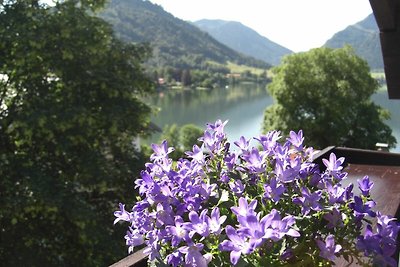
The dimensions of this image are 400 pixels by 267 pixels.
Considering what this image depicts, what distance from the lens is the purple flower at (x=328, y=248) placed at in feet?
2.28

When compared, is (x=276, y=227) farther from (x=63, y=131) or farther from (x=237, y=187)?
(x=63, y=131)

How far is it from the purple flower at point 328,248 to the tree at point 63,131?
5.07m

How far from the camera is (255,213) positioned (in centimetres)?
64

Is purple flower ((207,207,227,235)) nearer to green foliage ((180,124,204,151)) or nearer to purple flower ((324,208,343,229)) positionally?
purple flower ((324,208,343,229))

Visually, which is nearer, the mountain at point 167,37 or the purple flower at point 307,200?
the purple flower at point 307,200

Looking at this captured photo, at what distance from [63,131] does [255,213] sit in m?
5.59

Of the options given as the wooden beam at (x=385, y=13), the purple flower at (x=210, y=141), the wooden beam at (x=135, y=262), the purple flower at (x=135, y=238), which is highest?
the wooden beam at (x=385, y=13)

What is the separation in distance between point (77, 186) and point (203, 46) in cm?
10448

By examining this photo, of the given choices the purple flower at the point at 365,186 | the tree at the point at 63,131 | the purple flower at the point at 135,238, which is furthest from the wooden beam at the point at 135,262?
the tree at the point at 63,131

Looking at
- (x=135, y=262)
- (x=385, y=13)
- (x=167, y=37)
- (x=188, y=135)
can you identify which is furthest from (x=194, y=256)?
(x=167, y=37)

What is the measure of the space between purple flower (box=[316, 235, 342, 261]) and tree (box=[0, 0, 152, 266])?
507cm

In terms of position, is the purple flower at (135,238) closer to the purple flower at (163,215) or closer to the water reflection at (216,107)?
the purple flower at (163,215)

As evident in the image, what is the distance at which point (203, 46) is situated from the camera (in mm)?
108312

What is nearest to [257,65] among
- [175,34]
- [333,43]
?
[175,34]
